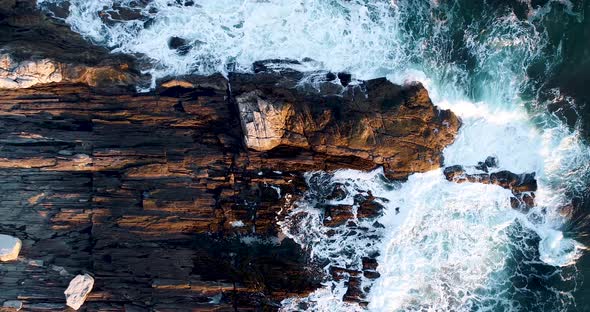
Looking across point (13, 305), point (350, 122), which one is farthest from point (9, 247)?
point (350, 122)

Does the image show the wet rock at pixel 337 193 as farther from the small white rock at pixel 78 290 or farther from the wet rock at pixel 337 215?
the small white rock at pixel 78 290

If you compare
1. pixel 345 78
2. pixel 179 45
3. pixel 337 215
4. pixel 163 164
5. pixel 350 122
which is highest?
pixel 179 45

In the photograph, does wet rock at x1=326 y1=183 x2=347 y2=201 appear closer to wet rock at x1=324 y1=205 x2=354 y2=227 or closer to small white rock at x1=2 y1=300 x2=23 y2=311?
wet rock at x1=324 y1=205 x2=354 y2=227

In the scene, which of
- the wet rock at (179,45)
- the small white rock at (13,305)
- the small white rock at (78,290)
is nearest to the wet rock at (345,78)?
the wet rock at (179,45)

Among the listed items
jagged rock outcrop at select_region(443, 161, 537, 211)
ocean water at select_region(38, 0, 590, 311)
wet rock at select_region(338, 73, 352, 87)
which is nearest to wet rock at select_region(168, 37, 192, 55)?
ocean water at select_region(38, 0, 590, 311)

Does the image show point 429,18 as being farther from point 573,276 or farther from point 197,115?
point 573,276

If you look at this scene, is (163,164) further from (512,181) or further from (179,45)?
(512,181)
